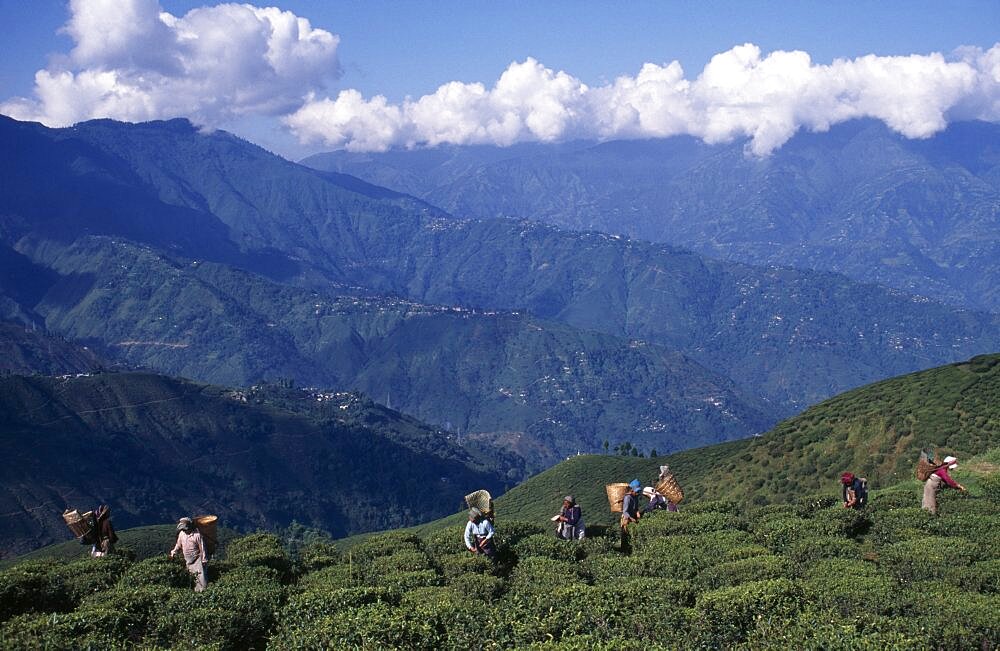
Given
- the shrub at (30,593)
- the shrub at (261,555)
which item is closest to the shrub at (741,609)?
the shrub at (261,555)

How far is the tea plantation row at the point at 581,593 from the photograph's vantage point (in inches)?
714

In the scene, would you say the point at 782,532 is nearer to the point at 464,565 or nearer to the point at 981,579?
the point at 981,579

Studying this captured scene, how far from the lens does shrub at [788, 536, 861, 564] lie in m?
26.0

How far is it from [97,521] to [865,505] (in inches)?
1202

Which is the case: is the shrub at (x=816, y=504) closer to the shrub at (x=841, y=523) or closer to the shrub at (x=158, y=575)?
the shrub at (x=841, y=523)

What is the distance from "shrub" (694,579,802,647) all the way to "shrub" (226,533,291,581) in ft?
48.2

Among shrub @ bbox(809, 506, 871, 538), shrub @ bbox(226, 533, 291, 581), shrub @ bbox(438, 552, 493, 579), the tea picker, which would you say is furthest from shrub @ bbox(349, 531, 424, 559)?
shrub @ bbox(809, 506, 871, 538)

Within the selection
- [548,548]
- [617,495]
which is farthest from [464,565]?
[617,495]

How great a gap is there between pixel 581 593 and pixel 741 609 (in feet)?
13.5

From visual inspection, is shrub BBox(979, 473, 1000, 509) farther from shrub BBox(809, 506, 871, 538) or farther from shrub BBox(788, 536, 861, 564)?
shrub BBox(788, 536, 861, 564)

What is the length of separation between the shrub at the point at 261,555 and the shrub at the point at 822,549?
17.4 meters

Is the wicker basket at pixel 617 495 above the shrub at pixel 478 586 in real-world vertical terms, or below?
above

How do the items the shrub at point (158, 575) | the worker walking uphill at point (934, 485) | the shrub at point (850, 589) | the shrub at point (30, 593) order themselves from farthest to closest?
1. the worker walking uphill at point (934, 485)
2. the shrub at point (158, 575)
3. the shrub at point (30, 593)
4. the shrub at point (850, 589)

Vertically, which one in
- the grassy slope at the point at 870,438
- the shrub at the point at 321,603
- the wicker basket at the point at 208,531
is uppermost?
the wicker basket at the point at 208,531
